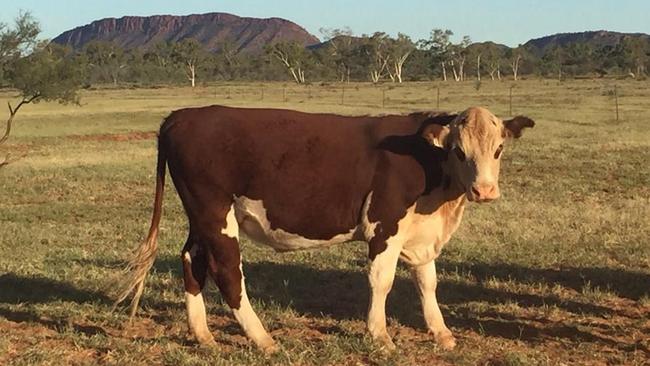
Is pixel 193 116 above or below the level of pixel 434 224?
above

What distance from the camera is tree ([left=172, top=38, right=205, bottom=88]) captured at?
11481 centimetres

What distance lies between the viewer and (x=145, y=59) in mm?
125062

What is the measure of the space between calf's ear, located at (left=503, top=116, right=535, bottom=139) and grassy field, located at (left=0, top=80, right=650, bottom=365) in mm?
1578

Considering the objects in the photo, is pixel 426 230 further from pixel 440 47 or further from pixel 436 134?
pixel 440 47

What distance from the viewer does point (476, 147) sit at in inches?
213

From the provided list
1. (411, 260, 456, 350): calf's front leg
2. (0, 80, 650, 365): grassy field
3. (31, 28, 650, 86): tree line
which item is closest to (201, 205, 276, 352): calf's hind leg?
(0, 80, 650, 365): grassy field

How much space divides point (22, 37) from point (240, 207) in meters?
21.2

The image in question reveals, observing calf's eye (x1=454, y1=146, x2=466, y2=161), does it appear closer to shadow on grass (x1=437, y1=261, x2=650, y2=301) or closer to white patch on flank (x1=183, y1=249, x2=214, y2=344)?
white patch on flank (x1=183, y1=249, x2=214, y2=344)

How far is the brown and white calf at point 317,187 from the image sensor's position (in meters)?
5.74

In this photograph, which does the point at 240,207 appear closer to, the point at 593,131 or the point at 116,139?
the point at 593,131

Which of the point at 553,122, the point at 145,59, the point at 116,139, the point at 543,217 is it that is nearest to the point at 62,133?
the point at 116,139

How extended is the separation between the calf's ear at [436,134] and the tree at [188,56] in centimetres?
10820

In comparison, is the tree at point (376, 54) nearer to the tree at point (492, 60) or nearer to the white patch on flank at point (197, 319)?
the tree at point (492, 60)

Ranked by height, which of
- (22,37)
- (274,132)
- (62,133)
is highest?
(22,37)
